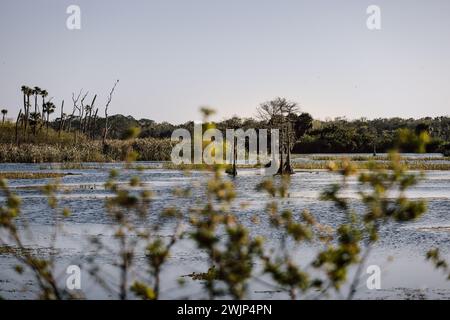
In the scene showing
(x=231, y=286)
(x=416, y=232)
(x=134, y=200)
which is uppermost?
(x=134, y=200)

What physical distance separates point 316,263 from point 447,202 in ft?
59.0

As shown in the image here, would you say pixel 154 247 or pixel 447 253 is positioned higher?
pixel 154 247

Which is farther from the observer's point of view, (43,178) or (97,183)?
(43,178)

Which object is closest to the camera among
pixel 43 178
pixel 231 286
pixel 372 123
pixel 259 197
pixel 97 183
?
pixel 231 286

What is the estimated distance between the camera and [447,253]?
11555 millimetres

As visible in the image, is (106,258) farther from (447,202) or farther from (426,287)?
(447,202)

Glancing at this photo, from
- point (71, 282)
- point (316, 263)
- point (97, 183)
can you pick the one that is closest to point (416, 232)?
point (71, 282)

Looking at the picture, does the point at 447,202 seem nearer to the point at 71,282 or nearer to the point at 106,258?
the point at 106,258

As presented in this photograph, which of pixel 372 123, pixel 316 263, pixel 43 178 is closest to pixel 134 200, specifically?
pixel 316 263

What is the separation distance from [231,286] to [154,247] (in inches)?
18.5

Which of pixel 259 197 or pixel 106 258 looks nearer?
pixel 106 258
